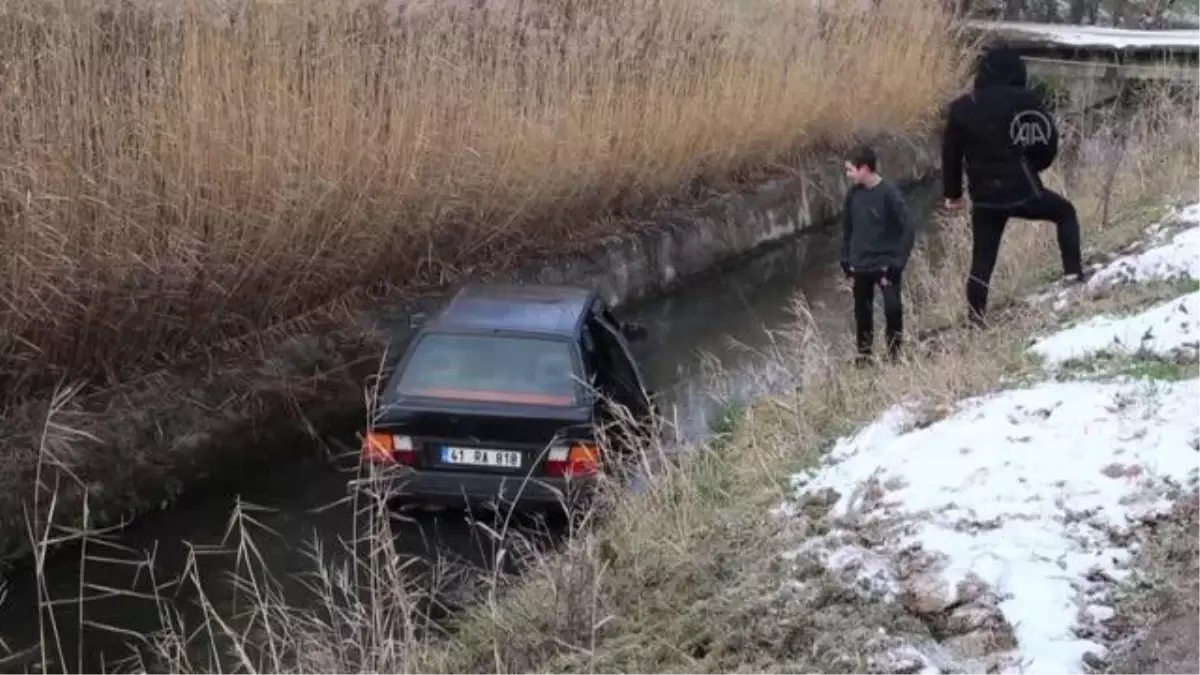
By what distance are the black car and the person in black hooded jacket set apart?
91.1 inches

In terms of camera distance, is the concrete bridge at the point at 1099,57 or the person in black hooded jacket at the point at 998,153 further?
the concrete bridge at the point at 1099,57

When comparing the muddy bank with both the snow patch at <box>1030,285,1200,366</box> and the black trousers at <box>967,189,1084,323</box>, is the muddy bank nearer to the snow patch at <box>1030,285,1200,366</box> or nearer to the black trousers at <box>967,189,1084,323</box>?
the snow patch at <box>1030,285,1200,366</box>

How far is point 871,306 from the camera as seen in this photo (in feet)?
31.0

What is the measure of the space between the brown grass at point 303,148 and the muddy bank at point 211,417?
0.23m

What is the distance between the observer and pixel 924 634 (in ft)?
13.5

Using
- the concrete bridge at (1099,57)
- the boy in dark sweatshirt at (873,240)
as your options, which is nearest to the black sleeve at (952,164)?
the boy in dark sweatshirt at (873,240)

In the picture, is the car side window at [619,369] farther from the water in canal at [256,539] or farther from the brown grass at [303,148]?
the brown grass at [303,148]

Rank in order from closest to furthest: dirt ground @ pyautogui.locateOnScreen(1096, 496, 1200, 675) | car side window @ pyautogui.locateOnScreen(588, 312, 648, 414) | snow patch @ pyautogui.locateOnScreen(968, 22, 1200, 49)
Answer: dirt ground @ pyautogui.locateOnScreen(1096, 496, 1200, 675) → car side window @ pyautogui.locateOnScreen(588, 312, 648, 414) → snow patch @ pyautogui.locateOnScreen(968, 22, 1200, 49)

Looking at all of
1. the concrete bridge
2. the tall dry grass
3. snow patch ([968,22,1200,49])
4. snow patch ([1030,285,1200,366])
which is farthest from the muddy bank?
snow patch ([968,22,1200,49])

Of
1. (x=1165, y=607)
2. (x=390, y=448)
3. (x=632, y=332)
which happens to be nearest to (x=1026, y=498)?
(x=1165, y=607)

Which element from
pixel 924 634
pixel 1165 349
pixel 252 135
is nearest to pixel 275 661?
pixel 924 634

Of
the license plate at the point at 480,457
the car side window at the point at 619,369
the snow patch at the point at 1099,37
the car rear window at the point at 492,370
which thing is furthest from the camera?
the snow patch at the point at 1099,37

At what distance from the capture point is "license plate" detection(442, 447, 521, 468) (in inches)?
302

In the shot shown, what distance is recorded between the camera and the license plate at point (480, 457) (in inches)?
302
